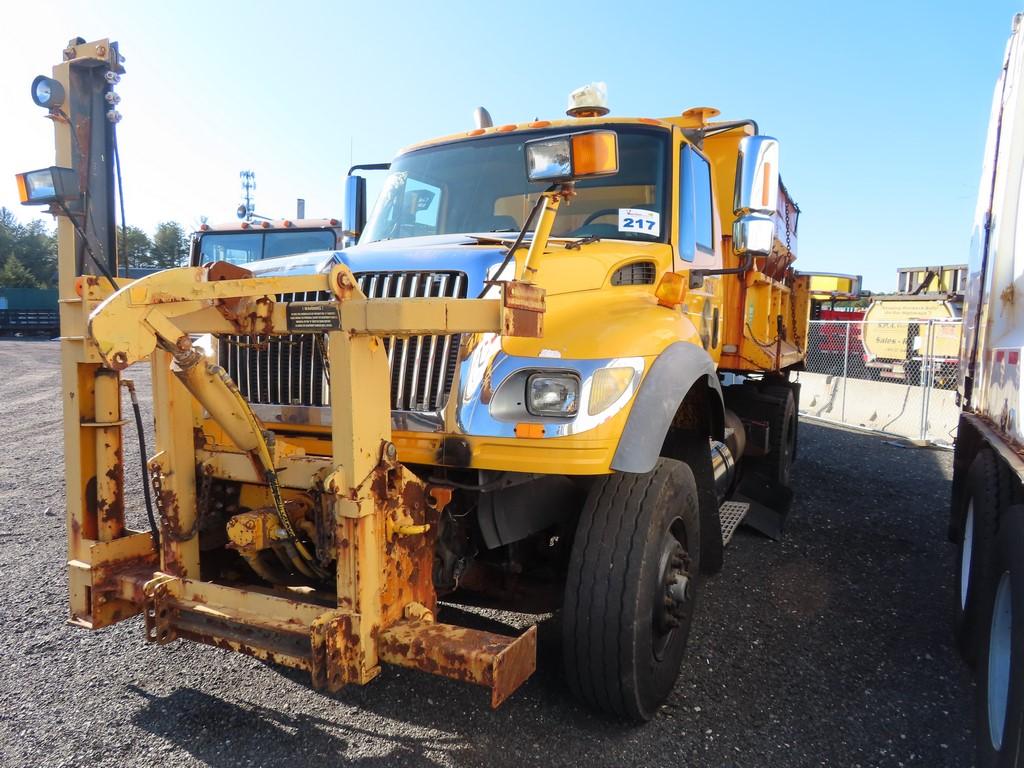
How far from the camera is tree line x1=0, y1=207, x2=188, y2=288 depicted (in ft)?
191

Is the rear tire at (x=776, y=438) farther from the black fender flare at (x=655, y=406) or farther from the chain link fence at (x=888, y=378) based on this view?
the black fender flare at (x=655, y=406)

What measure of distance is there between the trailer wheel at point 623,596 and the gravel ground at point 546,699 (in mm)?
267

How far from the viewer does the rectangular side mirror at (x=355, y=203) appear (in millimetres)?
5031

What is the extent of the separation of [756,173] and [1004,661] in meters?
2.39

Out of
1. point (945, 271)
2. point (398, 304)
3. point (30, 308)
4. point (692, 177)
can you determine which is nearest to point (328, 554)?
point (398, 304)

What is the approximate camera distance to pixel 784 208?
285 inches

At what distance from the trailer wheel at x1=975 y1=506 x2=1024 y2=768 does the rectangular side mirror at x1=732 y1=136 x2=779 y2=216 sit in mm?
1876

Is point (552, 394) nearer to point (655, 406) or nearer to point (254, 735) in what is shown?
point (655, 406)

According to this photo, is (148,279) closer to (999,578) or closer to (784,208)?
(999,578)

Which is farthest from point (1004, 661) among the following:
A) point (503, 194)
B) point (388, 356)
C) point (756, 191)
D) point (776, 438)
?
point (776, 438)

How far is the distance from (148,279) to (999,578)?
3226 millimetres

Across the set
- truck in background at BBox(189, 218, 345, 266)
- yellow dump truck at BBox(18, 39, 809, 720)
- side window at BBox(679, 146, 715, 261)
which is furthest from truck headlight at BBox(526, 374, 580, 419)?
truck in background at BBox(189, 218, 345, 266)

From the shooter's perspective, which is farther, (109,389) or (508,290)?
(109,389)

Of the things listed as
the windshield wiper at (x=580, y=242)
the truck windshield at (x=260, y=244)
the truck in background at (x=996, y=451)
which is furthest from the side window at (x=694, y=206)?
the truck windshield at (x=260, y=244)
